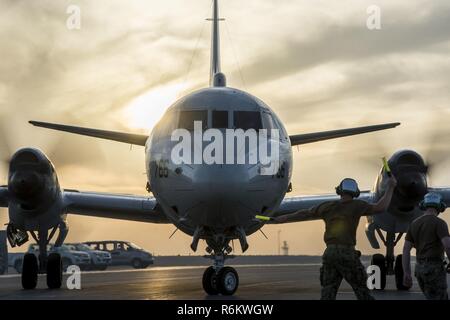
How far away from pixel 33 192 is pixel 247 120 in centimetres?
581

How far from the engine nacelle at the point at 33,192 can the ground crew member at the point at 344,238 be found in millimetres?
9988

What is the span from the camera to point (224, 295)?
14906 mm

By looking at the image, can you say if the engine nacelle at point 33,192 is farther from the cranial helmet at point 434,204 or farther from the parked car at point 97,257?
the parked car at point 97,257

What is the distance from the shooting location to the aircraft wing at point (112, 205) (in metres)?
20.5

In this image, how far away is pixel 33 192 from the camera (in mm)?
17922

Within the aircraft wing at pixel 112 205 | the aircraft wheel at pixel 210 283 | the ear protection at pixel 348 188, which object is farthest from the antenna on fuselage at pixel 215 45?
the ear protection at pixel 348 188

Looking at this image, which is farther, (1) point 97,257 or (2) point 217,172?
(1) point 97,257

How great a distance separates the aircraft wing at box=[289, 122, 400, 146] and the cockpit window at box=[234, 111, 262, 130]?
10.9 feet

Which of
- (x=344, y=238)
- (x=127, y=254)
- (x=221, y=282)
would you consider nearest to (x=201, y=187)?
(x=221, y=282)

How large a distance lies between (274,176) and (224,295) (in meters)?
2.46

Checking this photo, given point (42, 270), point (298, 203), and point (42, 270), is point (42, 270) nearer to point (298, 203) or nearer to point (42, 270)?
point (42, 270)

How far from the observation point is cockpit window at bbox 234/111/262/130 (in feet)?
48.6

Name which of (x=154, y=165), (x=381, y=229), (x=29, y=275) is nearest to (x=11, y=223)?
(x=29, y=275)
